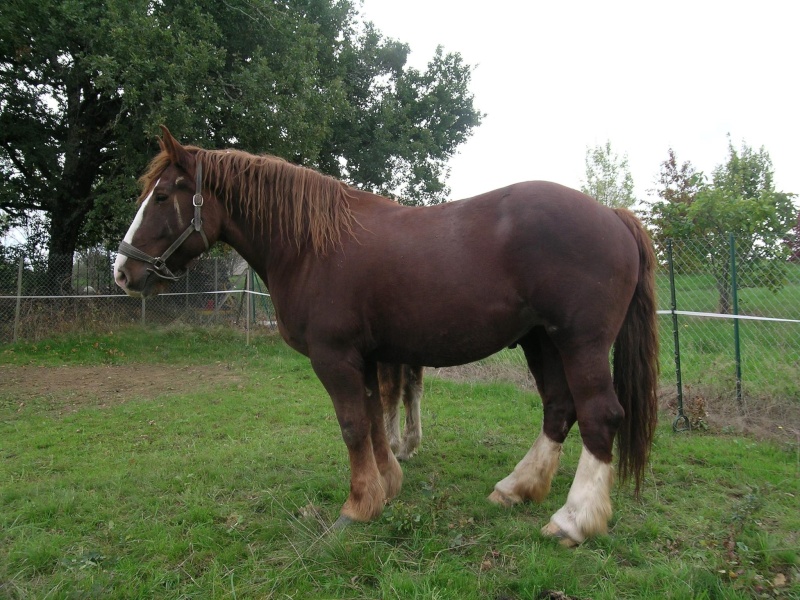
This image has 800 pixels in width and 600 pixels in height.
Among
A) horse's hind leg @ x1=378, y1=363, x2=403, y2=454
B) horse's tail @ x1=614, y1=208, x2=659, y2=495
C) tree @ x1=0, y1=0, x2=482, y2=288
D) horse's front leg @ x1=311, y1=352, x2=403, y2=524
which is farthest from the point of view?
tree @ x1=0, y1=0, x2=482, y2=288

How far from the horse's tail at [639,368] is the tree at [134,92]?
8.86m

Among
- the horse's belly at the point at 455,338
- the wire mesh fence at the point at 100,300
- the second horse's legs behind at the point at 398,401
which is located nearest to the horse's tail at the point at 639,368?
the horse's belly at the point at 455,338

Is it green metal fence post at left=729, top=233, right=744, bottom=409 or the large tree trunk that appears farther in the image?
the large tree trunk

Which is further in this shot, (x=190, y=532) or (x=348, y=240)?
(x=348, y=240)

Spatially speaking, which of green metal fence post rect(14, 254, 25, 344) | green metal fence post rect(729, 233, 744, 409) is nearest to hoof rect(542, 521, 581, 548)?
green metal fence post rect(729, 233, 744, 409)

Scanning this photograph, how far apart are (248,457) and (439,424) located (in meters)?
2.10

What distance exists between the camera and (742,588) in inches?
82.6

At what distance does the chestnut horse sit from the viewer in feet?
8.75

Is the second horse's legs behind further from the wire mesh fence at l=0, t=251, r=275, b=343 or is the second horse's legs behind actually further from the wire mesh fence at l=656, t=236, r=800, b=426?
the wire mesh fence at l=0, t=251, r=275, b=343

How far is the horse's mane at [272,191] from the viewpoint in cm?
312

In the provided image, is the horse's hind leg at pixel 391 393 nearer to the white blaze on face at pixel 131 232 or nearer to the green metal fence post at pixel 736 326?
the white blaze on face at pixel 131 232

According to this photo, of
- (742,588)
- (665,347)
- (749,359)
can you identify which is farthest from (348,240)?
(665,347)

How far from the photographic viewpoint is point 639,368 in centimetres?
303

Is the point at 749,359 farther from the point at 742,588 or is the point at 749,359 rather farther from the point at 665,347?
the point at 742,588
